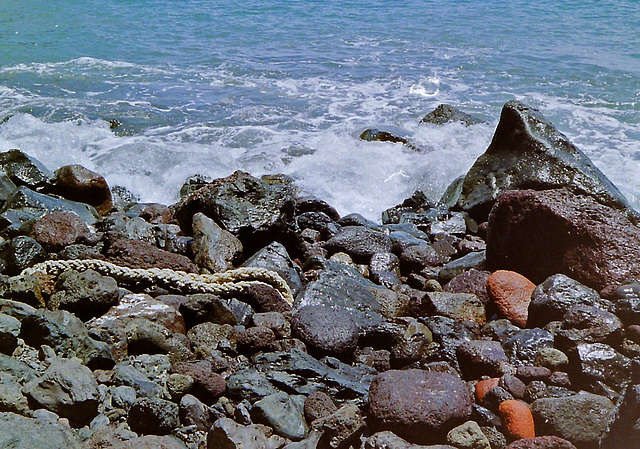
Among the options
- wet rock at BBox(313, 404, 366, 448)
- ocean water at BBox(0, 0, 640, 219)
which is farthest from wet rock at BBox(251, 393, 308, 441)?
ocean water at BBox(0, 0, 640, 219)

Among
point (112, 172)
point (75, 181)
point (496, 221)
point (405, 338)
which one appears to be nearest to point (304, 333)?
point (405, 338)

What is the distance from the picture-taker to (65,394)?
7.93ft

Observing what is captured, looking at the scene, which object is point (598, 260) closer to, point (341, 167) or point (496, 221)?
point (496, 221)

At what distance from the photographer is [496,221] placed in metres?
4.54

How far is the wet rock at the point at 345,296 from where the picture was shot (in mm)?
3791

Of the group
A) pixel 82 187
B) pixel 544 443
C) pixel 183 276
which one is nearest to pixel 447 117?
pixel 82 187

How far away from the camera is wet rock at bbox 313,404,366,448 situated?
2480 millimetres

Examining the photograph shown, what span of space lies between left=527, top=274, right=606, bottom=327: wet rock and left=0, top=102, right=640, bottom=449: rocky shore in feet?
0.04

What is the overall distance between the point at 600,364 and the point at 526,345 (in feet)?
1.34

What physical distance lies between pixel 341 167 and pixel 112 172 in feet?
9.92

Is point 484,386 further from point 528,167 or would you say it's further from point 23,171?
point 23,171

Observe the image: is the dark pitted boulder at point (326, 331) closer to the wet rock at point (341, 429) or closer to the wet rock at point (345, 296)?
the wet rock at point (345, 296)

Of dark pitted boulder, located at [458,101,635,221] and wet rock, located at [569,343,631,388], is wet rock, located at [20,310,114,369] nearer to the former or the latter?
wet rock, located at [569,343,631,388]

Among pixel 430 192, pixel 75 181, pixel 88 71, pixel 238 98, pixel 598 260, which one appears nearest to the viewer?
pixel 598 260
